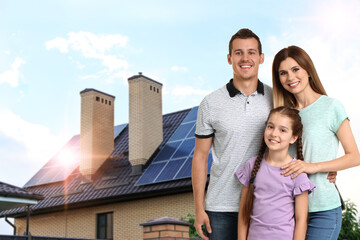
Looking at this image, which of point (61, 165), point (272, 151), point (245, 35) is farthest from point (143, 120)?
point (272, 151)

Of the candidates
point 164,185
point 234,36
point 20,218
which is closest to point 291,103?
point 234,36

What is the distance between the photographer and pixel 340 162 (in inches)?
137

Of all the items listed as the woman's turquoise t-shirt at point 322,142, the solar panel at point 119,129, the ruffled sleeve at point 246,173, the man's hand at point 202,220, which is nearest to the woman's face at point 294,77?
the woman's turquoise t-shirt at point 322,142

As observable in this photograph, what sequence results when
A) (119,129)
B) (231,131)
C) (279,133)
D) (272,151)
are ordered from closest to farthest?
(279,133), (272,151), (231,131), (119,129)

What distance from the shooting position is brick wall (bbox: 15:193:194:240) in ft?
60.2

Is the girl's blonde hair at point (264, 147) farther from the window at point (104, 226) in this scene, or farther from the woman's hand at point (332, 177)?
the window at point (104, 226)

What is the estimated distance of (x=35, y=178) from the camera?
25297 millimetres

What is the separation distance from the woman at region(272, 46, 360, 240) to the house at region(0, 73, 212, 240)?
13855 mm

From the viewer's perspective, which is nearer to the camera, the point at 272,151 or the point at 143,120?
the point at 272,151

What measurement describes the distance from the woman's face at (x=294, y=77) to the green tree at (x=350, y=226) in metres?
13.1

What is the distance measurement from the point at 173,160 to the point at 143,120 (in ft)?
7.78

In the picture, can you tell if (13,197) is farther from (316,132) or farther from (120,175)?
(316,132)

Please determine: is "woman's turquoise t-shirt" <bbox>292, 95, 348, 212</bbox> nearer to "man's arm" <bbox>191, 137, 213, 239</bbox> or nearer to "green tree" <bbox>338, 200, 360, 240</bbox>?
"man's arm" <bbox>191, 137, 213, 239</bbox>

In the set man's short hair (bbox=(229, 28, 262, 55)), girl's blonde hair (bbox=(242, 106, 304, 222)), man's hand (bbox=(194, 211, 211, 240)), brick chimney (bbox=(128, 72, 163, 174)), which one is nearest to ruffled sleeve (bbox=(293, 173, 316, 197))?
girl's blonde hair (bbox=(242, 106, 304, 222))
